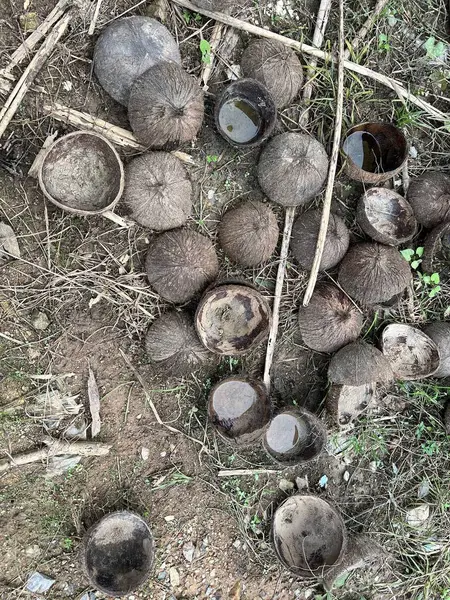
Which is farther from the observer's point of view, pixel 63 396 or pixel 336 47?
pixel 336 47

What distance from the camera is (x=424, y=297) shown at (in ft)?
14.4

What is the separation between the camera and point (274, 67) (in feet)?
12.3

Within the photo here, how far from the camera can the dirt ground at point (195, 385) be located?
3.73 meters

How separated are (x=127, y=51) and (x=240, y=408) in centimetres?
263

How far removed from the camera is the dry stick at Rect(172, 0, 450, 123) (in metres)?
3.81

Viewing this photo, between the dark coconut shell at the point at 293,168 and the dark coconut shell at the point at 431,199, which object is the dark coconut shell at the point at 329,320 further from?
the dark coconut shell at the point at 431,199

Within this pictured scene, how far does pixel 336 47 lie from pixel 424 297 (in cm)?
210

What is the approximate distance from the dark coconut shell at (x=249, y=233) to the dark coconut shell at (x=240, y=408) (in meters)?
0.92

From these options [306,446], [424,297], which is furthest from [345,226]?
[306,446]

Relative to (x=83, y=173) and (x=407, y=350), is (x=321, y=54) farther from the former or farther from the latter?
(x=407, y=350)

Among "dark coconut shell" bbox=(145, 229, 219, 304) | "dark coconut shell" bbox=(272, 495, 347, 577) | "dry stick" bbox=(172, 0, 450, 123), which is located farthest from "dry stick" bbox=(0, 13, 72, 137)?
"dark coconut shell" bbox=(272, 495, 347, 577)

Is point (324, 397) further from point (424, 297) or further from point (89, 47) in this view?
point (89, 47)

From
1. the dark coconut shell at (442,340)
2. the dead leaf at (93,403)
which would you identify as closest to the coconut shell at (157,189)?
the dead leaf at (93,403)

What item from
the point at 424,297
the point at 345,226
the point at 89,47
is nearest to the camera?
the point at 89,47
